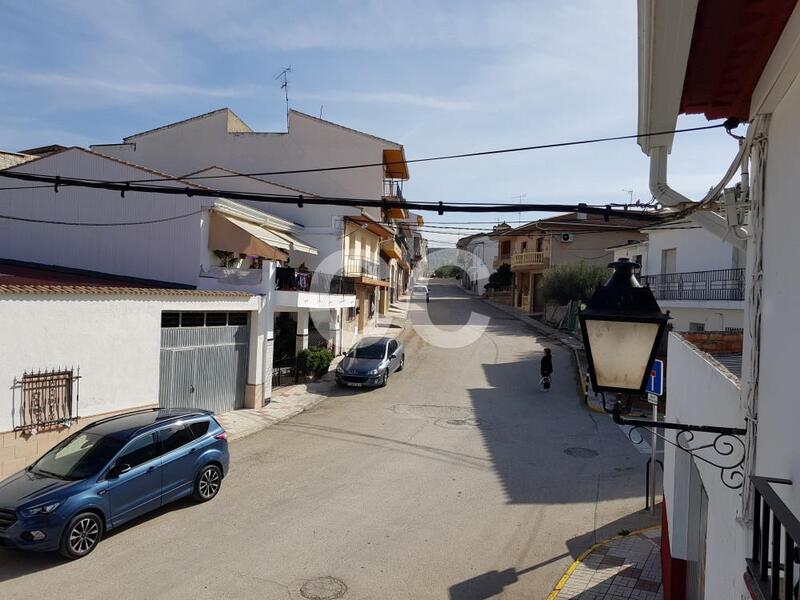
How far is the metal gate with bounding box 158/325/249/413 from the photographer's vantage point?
1461 cm

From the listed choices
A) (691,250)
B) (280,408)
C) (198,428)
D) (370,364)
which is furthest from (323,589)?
(691,250)

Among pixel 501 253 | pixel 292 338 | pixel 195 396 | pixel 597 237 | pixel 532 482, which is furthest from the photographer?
pixel 501 253

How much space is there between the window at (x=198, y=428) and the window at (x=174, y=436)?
0.08 meters

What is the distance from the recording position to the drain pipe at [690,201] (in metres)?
3.58

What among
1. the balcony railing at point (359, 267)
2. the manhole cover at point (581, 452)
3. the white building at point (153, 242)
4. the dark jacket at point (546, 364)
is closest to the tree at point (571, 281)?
the balcony railing at point (359, 267)

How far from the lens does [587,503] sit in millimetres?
10773

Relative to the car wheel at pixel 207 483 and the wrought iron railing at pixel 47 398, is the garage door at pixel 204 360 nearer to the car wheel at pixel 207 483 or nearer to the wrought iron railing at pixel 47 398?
the wrought iron railing at pixel 47 398

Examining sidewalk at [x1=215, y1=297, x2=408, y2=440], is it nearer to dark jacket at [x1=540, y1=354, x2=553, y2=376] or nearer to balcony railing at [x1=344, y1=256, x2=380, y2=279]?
balcony railing at [x1=344, y1=256, x2=380, y2=279]

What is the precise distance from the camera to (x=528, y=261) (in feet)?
152

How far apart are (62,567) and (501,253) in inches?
2194

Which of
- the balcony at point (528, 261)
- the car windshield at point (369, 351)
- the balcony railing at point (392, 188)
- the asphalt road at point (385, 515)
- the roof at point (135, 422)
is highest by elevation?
the balcony railing at point (392, 188)

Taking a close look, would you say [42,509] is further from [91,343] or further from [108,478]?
[91,343]

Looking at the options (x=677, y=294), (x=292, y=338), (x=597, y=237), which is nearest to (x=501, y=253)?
(x=597, y=237)

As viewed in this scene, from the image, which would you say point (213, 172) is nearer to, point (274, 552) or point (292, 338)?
point (292, 338)
